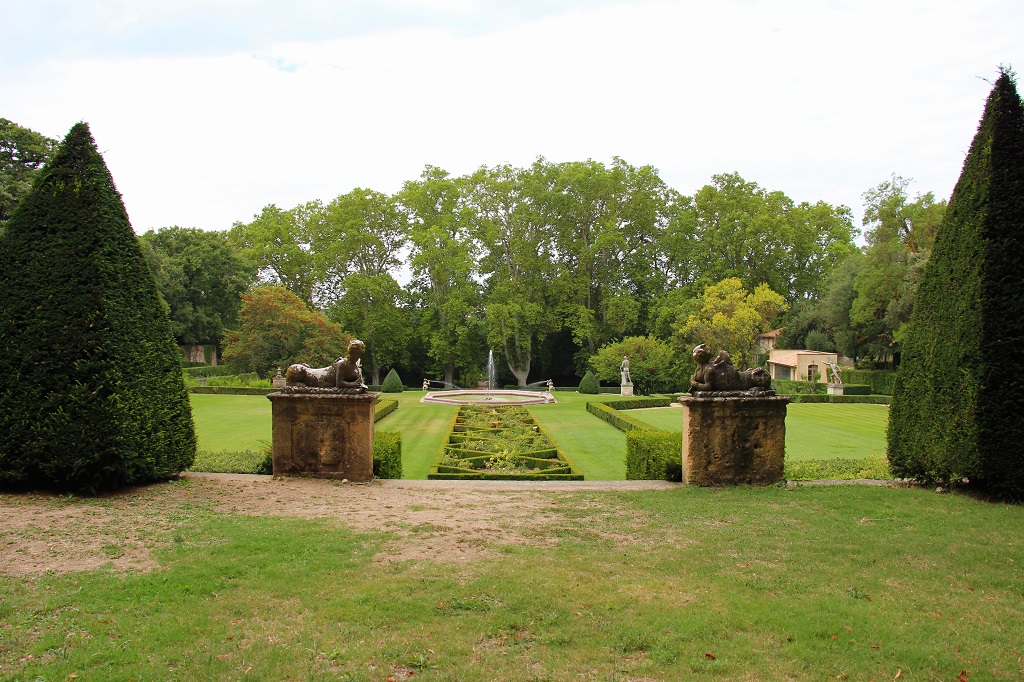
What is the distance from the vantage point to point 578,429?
20.1 meters

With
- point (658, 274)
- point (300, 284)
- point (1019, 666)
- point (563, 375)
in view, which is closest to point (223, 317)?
point (300, 284)

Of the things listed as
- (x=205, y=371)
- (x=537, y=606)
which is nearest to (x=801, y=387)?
(x=537, y=606)

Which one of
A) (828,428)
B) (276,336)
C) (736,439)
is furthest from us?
(276,336)

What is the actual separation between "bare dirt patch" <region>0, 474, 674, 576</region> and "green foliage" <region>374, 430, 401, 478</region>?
62 centimetres

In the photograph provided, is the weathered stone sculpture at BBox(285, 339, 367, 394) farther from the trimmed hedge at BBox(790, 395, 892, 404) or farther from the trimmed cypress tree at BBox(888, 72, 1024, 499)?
the trimmed hedge at BBox(790, 395, 892, 404)

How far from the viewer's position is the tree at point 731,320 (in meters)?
34.5

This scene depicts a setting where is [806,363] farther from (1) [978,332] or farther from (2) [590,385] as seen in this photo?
(1) [978,332]

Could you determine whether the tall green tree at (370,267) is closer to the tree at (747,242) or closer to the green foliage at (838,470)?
the tree at (747,242)

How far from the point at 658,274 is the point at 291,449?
1523 inches

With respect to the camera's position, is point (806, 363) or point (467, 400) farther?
point (806, 363)

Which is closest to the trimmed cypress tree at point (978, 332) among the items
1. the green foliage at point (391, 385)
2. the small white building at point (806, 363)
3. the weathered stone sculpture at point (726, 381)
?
the weathered stone sculpture at point (726, 381)

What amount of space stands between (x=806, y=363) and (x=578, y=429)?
968 inches

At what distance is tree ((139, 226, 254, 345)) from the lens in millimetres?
44281

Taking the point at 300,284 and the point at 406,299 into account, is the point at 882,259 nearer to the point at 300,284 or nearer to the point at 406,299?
the point at 406,299
